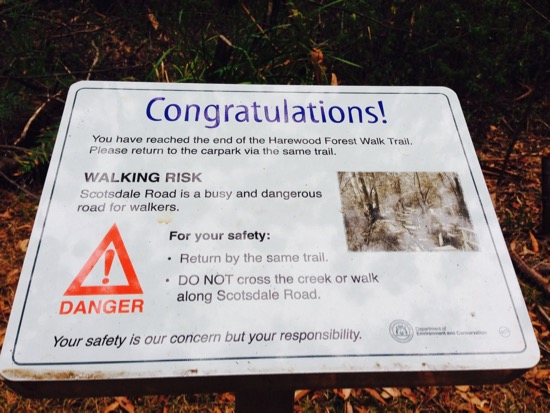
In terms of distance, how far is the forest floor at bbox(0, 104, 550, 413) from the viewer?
212 centimetres

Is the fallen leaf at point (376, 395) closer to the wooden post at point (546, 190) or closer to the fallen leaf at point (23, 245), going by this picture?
the wooden post at point (546, 190)

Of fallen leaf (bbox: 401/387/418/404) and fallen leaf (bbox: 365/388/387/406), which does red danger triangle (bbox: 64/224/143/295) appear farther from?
fallen leaf (bbox: 401/387/418/404)

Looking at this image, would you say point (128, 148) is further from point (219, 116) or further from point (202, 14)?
point (202, 14)

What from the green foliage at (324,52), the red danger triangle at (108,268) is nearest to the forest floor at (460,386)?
the green foliage at (324,52)

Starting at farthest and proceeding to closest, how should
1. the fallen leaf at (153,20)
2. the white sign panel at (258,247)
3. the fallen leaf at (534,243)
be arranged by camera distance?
1. the fallen leaf at (153,20)
2. the fallen leaf at (534,243)
3. the white sign panel at (258,247)

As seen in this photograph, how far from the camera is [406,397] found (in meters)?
2.19

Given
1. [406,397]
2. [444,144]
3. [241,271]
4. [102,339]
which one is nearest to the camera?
[102,339]

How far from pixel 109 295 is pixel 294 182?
71 centimetres

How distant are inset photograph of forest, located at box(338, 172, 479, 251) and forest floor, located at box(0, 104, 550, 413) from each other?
68 cm

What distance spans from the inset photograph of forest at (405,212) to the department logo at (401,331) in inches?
9.5

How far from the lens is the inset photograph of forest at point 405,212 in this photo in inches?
52.4

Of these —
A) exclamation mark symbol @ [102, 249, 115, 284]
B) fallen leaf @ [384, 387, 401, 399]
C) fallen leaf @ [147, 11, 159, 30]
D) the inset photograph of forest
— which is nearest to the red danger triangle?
exclamation mark symbol @ [102, 249, 115, 284]

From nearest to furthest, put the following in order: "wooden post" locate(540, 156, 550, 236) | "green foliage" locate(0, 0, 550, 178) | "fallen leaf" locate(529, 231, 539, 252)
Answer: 1. "wooden post" locate(540, 156, 550, 236)
2. "fallen leaf" locate(529, 231, 539, 252)
3. "green foliage" locate(0, 0, 550, 178)

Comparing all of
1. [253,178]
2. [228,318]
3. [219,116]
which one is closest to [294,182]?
[253,178]
